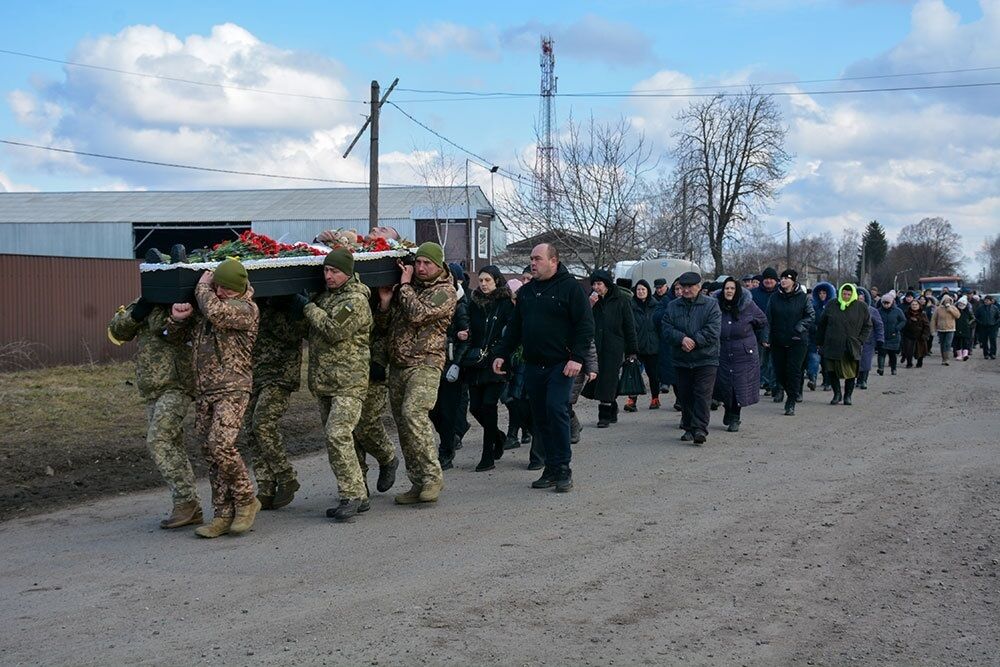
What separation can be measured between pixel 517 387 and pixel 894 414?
21.6 feet

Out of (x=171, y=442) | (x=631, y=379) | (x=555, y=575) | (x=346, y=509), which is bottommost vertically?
(x=555, y=575)

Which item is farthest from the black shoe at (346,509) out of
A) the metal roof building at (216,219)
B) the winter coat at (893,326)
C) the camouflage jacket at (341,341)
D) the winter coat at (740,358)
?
the metal roof building at (216,219)

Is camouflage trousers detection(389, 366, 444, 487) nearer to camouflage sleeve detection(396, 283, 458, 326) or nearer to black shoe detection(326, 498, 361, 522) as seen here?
camouflage sleeve detection(396, 283, 458, 326)

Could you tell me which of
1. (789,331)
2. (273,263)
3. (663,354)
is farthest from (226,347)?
(789,331)

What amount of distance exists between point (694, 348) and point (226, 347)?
5862 millimetres

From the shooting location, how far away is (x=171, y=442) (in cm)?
737

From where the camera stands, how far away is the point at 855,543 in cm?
679

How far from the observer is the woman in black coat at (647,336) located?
14602mm

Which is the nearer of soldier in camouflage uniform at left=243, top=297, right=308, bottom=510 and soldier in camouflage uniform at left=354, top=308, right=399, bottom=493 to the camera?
soldier in camouflage uniform at left=243, top=297, right=308, bottom=510

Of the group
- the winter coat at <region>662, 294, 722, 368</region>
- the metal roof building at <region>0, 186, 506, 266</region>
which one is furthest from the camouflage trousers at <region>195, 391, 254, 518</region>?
the metal roof building at <region>0, 186, 506, 266</region>

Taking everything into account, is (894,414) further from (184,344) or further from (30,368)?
(30,368)

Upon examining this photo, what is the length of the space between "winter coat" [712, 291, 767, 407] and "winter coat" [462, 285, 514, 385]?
11.9ft

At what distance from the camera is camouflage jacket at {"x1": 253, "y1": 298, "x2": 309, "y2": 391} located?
7.68 m

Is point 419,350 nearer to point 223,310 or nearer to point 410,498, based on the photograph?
point 410,498
